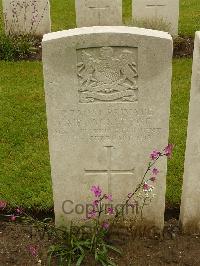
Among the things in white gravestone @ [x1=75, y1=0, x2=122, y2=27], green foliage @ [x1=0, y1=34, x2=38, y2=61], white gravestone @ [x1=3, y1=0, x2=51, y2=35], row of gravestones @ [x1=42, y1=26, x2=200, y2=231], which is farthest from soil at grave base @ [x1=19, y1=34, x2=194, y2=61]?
row of gravestones @ [x1=42, y1=26, x2=200, y2=231]

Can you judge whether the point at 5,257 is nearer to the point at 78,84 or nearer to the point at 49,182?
the point at 49,182

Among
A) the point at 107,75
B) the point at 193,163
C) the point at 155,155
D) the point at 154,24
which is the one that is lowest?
the point at 193,163

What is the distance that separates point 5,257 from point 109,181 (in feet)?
3.45

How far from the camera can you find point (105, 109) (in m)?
3.77

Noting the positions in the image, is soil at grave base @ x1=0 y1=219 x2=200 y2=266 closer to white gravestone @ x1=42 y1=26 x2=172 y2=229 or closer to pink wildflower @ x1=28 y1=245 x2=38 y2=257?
pink wildflower @ x1=28 y1=245 x2=38 y2=257

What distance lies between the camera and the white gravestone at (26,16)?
9.05 metres

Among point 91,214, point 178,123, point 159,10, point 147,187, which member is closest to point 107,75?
point 147,187

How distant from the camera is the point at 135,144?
155 inches

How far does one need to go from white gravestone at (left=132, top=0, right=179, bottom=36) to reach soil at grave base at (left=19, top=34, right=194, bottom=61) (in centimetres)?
28

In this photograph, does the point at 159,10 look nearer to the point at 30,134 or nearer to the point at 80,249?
the point at 30,134

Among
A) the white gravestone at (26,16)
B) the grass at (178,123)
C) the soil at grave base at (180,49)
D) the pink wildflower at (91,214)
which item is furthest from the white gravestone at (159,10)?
the pink wildflower at (91,214)

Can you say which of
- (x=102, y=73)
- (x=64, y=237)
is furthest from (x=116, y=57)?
(x=64, y=237)

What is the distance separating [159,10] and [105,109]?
5740 millimetres

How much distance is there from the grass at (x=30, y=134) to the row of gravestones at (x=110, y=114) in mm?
718
